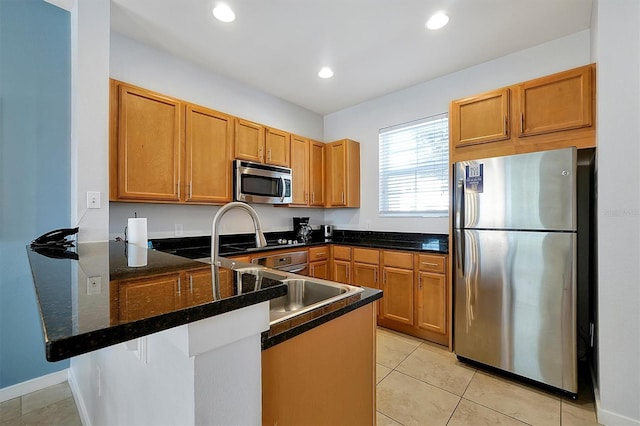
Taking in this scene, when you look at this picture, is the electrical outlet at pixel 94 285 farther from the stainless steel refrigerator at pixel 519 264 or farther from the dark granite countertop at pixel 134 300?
the stainless steel refrigerator at pixel 519 264

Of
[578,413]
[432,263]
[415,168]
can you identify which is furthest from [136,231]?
[578,413]

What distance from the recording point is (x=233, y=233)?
3.35 m

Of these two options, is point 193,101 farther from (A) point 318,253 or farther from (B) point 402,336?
(B) point 402,336

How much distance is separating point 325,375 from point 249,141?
8.80 ft

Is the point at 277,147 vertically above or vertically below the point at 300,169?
above

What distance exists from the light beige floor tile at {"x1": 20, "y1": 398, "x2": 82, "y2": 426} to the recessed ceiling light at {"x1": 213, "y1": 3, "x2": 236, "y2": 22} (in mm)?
2934

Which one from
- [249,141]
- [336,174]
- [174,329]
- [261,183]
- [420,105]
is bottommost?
[174,329]

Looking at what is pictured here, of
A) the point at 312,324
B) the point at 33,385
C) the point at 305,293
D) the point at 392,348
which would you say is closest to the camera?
the point at 312,324

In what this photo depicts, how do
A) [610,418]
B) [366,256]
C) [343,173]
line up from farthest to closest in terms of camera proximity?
[343,173] → [366,256] → [610,418]

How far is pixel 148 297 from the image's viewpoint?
609mm

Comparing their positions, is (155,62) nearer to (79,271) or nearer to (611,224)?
(79,271)

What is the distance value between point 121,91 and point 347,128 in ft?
9.10

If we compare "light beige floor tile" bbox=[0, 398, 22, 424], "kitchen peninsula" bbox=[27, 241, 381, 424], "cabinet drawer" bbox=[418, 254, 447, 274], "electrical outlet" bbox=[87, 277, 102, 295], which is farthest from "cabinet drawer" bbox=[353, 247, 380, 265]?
"light beige floor tile" bbox=[0, 398, 22, 424]

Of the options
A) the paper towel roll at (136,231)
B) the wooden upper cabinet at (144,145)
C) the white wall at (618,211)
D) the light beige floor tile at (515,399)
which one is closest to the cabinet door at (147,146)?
the wooden upper cabinet at (144,145)
